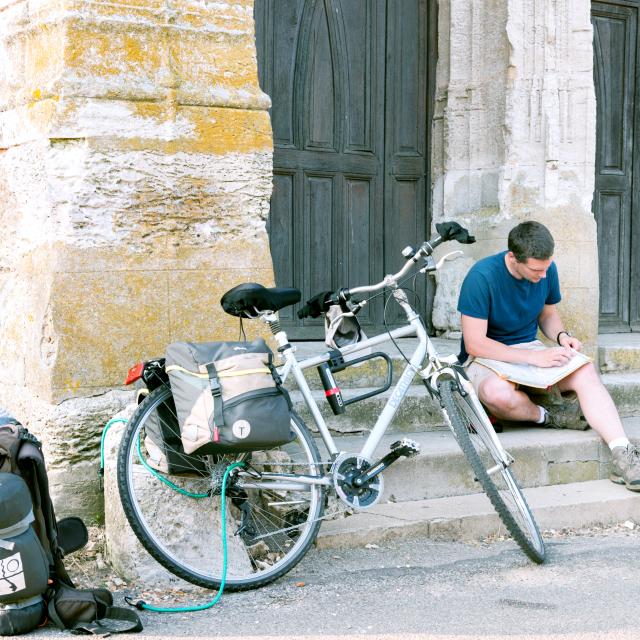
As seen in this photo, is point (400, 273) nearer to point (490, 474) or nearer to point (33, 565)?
point (490, 474)

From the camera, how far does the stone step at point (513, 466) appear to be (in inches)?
191

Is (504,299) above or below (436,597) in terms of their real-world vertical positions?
above

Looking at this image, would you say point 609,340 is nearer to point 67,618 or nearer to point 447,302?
point 447,302

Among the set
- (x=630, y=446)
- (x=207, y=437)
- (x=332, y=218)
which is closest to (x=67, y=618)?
(x=207, y=437)

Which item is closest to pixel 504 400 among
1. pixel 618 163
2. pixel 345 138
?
pixel 345 138

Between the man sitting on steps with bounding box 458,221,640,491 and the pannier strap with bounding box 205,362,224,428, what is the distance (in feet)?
5.93

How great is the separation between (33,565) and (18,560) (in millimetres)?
52

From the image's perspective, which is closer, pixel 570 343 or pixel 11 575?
pixel 11 575

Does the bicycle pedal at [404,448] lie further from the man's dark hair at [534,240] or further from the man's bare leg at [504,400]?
the man's dark hair at [534,240]

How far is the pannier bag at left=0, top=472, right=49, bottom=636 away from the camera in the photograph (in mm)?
3338

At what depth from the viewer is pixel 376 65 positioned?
657 cm

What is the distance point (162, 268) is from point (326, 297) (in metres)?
0.76

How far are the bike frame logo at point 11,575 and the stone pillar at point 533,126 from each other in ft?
12.0

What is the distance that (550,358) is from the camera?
524 centimetres
